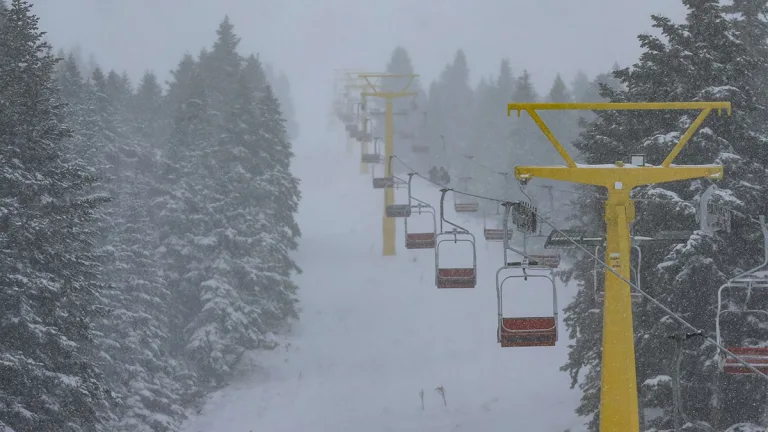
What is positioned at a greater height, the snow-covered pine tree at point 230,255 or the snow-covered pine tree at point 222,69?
the snow-covered pine tree at point 222,69

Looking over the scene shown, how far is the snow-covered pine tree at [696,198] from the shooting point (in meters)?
15.3

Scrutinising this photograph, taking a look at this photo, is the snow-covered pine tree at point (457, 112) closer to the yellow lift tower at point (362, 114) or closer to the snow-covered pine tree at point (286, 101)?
the yellow lift tower at point (362, 114)

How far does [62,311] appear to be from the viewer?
50.9 feet

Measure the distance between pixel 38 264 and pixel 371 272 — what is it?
2348 cm

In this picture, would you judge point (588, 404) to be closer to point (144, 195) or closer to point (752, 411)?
point (752, 411)

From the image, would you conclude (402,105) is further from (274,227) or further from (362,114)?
(274,227)

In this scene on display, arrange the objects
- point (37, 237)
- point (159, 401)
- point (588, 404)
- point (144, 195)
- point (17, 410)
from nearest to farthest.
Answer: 1. point (17, 410)
2. point (37, 237)
3. point (588, 404)
4. point (159, 401)
5. point (144, 195)

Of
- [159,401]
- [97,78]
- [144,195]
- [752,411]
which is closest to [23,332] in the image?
[159,401]

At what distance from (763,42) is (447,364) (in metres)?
14.5

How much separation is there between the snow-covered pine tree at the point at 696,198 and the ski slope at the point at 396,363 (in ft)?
24.9

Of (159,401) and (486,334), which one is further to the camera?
(486,334)

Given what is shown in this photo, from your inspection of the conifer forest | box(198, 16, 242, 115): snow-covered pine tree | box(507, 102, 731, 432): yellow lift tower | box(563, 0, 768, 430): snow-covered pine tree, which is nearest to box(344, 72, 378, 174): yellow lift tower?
the conifer forest

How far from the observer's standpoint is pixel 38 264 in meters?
15.6

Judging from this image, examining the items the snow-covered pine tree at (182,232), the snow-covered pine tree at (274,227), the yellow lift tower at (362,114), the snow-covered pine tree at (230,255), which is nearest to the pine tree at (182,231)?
the snow-covered pine tree at (182,232)
